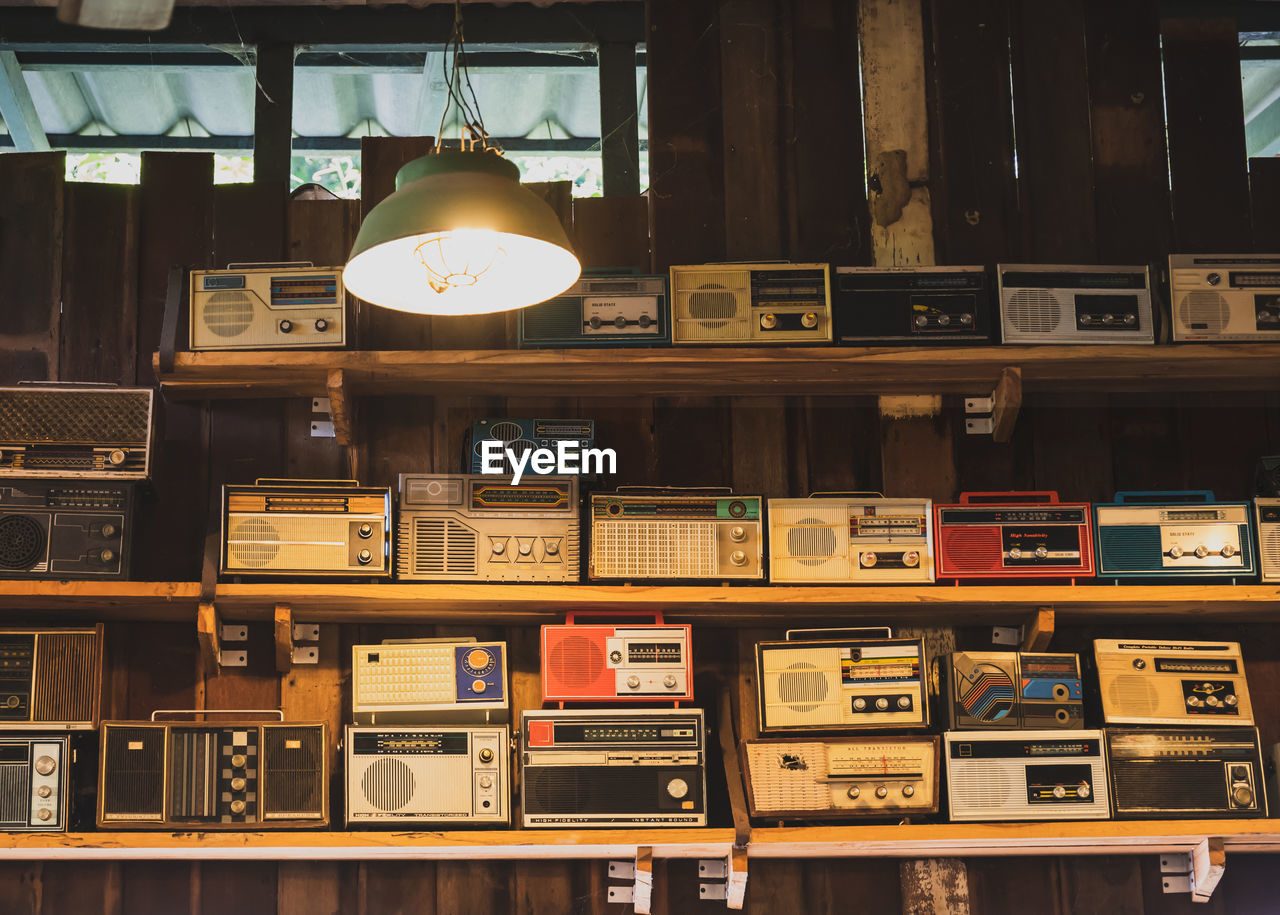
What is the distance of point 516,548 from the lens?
3.14m

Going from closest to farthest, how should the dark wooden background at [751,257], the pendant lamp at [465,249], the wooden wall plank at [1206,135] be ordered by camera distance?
the pendant lamp at [465,249]
the dark wooden background at [751,257]
the wooden wall plank at [1206,135]

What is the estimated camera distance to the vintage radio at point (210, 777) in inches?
117

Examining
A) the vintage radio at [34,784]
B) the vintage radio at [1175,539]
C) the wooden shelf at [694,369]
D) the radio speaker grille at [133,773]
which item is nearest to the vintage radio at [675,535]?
the wooden shelf at [694,369]

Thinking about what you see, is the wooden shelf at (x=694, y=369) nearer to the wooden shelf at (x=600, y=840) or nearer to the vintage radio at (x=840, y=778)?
the vintage radio at (x=840, y=778)

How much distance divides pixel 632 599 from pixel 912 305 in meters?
1.06

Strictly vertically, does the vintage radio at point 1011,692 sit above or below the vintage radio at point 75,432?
below

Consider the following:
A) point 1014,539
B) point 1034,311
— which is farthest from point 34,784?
point 1034,311

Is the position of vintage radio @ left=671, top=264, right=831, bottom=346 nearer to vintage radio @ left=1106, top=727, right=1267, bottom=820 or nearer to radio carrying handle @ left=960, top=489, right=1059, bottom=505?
radio carrying handle @ left=960, top=489, right=1059, bottom=505

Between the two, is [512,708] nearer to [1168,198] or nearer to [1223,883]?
[1223,883]

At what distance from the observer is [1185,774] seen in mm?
3078

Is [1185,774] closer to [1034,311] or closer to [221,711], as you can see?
[1034,311]

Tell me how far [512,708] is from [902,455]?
4.24 feet

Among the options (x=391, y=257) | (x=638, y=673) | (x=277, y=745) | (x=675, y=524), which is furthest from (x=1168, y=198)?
(x=277, y=745)

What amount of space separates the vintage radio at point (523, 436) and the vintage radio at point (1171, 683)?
1.42 meters
